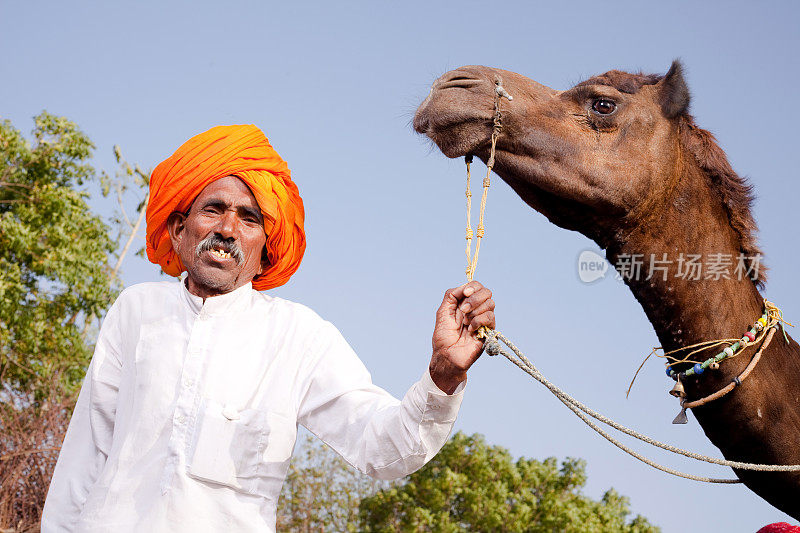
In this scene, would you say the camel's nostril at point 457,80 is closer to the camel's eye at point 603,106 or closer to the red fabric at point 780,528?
the camel's eye at point 603,106

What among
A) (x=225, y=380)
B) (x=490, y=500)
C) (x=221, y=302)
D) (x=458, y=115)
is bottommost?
(x=225, y=380)

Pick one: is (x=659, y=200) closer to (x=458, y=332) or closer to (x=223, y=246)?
(x=458, y=332)

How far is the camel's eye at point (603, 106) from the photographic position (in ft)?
11.3

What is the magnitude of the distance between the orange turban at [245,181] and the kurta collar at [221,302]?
0.22m

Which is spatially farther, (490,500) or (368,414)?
(490,500)

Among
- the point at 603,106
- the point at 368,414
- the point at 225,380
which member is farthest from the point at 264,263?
the point at 603,106

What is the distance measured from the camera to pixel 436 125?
3197 mm

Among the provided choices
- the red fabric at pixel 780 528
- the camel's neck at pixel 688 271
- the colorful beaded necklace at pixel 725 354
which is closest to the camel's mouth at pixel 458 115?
the camel's neck at pixel 688 271

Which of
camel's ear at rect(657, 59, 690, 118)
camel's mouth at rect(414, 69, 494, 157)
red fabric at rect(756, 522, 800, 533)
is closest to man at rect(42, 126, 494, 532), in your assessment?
camel's mouth at rect(414, 69, 494, 157)

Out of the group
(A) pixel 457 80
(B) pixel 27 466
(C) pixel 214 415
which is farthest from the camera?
(B) pixel 27 466

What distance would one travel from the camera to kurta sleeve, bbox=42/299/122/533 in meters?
2.76

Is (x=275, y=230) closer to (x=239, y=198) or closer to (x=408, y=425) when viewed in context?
(x=239, y=198)

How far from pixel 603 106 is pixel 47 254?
15392 millimetres

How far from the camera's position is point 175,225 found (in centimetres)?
318
